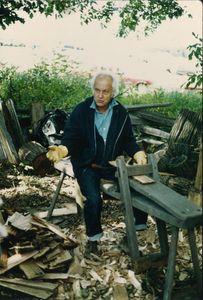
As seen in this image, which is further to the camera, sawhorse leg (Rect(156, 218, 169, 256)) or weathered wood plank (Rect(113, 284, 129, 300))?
sawhorse leg (Rect(156, 218, 169, 256))

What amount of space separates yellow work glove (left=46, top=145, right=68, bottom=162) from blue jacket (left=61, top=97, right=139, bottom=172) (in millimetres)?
186

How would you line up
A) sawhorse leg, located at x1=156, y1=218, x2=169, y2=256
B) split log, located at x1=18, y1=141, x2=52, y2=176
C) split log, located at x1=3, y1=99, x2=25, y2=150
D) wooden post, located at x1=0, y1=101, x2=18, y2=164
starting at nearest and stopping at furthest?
sawhorse leg, located at x1=156, y1=218, x2=169, y2=256
split log, located at x1=18, y1=141, x2=52, y2=176
wooden post, located at x1=0, y1=101, x2=18, y2=164
split log, located at x1=3, y1=99, x2=25, y2=150

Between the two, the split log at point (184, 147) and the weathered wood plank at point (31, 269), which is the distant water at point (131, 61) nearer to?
the split log at point (184, 147)

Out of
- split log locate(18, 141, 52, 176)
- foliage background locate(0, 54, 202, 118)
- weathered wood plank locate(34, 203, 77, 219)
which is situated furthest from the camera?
foliage background locate(0, 54, 202, 118)

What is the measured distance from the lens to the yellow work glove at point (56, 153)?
4.02 meters

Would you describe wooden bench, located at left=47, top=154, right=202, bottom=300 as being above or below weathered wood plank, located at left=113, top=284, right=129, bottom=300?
above

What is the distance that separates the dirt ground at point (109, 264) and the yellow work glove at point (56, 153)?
1098mm

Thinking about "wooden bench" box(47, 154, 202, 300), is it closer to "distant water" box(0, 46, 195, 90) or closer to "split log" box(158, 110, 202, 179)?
"split log" box(158, 110, 202, 179)

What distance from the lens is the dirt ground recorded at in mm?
3623

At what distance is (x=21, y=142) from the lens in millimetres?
8180

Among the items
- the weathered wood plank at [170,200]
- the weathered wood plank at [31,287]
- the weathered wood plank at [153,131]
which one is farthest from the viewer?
the weathered wood plank at [153,131]

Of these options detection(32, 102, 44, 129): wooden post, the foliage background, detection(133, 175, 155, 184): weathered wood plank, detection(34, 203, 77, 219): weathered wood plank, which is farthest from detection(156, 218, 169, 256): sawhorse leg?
the foliage background

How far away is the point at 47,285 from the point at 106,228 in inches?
62.2

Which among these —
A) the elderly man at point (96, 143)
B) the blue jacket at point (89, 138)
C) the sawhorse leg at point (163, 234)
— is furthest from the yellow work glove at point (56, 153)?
the sawhorse leg at point (163, 234)
